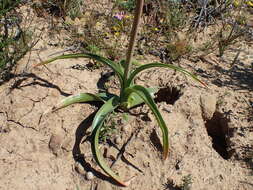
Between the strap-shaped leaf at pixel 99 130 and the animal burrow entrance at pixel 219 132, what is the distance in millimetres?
914

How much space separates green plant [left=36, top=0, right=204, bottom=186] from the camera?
2.01 m

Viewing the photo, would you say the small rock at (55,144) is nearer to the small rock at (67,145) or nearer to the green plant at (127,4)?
the small rock at (67,145)

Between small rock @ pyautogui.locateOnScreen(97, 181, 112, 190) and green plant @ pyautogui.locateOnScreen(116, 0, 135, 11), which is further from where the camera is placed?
green plant @ pyautogui.locateOnScreen(116, 0, 135, 11)

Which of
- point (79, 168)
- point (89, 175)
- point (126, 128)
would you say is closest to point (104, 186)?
point (89, 175)

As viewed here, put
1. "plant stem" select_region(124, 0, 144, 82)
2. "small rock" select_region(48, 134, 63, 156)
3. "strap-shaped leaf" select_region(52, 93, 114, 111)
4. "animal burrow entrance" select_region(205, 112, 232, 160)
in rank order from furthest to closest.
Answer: "animal burrow entrance" select_region(205, 112, 232, 160)
"strap-shaped leaf" select_region(52, 93, 114, 111)
"small rock" select_region(48, 134, 63, 156)
"plant stem" select_region(124, 0, 144, 82)

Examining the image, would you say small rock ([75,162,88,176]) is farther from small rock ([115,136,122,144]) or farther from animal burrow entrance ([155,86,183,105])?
animal burrow entrance ([155,86,183,105])

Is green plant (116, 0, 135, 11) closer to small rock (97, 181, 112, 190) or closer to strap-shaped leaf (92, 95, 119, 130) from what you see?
strap-shaped leaf (92, 95, 119, 130)

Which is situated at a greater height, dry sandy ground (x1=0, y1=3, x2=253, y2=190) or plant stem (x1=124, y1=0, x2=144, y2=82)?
plant stem (x1=124, y1=0, x2=144, y2=82)

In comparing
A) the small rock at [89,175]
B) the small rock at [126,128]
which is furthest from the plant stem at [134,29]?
the small rock at [89,175]

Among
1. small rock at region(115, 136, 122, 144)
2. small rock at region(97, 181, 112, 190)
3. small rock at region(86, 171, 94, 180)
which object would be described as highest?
small rock at region(115, 136, 122, 144)

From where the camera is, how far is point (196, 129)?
2393 millimetres

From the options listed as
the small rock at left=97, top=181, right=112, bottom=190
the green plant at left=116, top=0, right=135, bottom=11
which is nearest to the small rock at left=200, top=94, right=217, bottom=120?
the small rock at left=97, top=181, right=112, bottom=190

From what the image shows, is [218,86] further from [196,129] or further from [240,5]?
[240,5]

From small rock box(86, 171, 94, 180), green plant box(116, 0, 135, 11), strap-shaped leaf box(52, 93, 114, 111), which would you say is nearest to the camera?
small rock box(86, 171, 94, 180)
